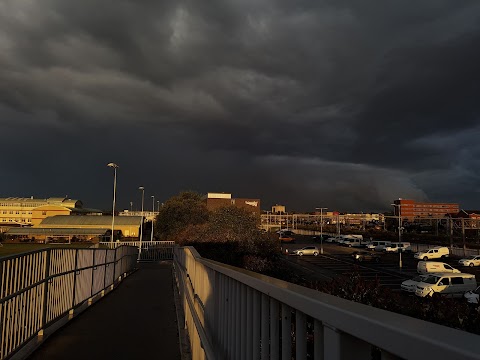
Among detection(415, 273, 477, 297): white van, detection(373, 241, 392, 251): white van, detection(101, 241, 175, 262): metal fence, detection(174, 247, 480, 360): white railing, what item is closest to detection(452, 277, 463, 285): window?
detection(415, 273, 477, 297): white van

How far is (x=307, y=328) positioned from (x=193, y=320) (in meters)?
3.85

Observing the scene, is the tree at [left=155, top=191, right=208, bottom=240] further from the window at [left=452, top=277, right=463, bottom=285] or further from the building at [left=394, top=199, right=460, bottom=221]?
the building at [left=394, top=199, right=460, bottom=221]

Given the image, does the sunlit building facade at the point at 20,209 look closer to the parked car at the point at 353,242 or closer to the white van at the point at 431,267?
the parked car at the point at 353,242

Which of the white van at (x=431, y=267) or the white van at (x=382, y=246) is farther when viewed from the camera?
the white van at (x=382, y=246)

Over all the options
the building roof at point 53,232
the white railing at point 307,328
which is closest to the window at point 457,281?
the white railing at point 307,328

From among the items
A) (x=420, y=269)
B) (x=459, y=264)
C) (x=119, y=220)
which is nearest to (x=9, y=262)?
(x=420, y=269)

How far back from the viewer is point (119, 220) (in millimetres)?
90125

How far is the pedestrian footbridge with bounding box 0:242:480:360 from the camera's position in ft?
3.91

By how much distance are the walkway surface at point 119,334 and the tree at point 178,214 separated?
40037 millimetres

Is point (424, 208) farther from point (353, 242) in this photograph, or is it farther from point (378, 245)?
point (378, 245)

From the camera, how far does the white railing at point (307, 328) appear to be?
3.31 feet

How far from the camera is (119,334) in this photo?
27.1 feet

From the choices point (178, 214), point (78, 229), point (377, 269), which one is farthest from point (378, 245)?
point (78, 229)

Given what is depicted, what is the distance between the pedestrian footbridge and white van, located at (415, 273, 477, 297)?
17710mm
